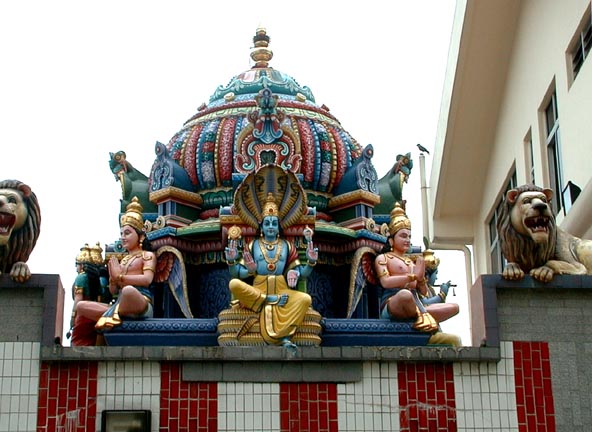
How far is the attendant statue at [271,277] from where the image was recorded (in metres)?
18.0

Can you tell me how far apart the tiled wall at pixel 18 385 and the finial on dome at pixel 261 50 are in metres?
9.29

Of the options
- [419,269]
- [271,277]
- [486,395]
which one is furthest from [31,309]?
[419,269]

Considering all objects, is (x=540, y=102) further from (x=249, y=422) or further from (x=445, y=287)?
(x=249, y=422)

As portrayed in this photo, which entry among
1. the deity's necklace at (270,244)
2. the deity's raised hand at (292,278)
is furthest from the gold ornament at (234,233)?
the deity's raised hand at (292,278)

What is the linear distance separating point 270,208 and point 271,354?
2.90 m

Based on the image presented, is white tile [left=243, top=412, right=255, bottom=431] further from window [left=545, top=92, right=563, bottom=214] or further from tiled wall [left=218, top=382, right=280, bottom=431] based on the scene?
window [left=545, top=92, right=563, bottom=214]

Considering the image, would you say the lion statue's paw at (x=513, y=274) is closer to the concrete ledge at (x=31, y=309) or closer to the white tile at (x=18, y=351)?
the concrete ledge at (x=31, y=309)

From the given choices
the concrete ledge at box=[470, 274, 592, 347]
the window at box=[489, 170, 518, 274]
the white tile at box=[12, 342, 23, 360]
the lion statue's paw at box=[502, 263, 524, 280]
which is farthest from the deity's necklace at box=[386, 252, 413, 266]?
the window at box=[489, 170, 518, 274]

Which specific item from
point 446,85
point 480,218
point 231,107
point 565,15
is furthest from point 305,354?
point 480,218

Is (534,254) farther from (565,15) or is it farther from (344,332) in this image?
(565,15)

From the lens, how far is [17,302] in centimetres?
1727

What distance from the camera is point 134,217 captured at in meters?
20.4

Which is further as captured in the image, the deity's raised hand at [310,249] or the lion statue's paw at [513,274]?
the deity's raised hand at [310,249]

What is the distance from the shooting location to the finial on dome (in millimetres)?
24984
